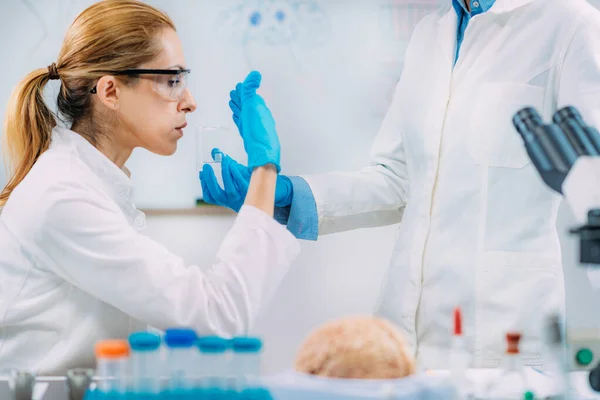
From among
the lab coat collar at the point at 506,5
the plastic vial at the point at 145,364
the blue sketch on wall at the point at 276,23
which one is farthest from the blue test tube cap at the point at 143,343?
the blue sketch on wall at the point at 276,23

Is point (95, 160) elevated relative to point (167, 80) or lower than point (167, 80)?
lower

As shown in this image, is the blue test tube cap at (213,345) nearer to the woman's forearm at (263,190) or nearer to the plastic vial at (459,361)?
the plastic vial at (459,361)

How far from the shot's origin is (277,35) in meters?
3.06

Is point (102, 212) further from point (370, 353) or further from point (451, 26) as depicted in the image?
point (451, 26)

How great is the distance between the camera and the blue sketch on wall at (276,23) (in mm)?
3031

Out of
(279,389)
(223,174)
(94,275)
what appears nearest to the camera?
(279,389)

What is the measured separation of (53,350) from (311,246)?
1.68 metres

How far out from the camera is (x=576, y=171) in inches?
45.5

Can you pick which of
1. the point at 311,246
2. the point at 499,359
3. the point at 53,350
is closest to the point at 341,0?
the point at 311,246

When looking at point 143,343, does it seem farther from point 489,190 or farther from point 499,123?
point 499,123

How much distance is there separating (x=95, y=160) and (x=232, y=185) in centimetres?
45

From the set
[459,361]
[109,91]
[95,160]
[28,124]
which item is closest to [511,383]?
[459,361]

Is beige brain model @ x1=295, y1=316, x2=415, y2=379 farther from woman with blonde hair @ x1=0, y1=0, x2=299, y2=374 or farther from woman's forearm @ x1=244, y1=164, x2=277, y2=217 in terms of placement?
woman's forearm @ x1=244, y1=164, x2=277, y2=217

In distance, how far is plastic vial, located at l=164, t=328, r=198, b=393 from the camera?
3.62ft
